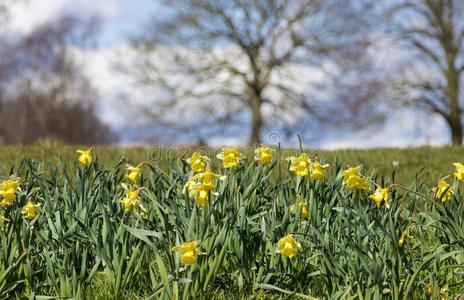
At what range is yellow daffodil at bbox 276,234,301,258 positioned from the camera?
3.33m

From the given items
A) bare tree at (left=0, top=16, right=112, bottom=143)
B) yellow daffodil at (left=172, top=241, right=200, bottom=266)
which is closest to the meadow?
yellow daffodil at (left=172, top=241, right=200, bottom=266)

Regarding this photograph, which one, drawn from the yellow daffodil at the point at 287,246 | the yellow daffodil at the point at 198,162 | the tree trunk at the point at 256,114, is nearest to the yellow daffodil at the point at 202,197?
the yellow daffodil at the point at 198,162

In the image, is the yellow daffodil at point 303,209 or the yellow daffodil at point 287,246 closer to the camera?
the yellow daffodil at point 287,246

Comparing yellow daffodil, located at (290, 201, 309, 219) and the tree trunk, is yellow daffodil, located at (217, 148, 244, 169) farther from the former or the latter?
the tree trunk

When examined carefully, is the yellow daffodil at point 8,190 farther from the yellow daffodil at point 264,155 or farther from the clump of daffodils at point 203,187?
the yellow daffodil at point 264,155

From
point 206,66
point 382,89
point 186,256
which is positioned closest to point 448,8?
point 382,89

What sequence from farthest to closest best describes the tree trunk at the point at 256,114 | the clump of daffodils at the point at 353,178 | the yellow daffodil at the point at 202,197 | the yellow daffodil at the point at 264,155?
the tree trunk at the point at 256,114 < the yellow daffodil at the point at 264,155 < the clump of daffodils at the point at 353,178 < the yellow daffodil at the point at 202,197

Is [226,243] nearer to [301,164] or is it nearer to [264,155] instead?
[301,164]

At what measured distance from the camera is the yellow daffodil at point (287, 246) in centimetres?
333

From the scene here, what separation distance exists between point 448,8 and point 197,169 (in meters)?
20.8

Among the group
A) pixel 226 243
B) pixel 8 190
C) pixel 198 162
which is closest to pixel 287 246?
pixel 226 243

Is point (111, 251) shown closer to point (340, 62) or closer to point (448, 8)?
point (340, 62)

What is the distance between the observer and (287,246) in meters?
3.34

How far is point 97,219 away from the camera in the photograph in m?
3.97
